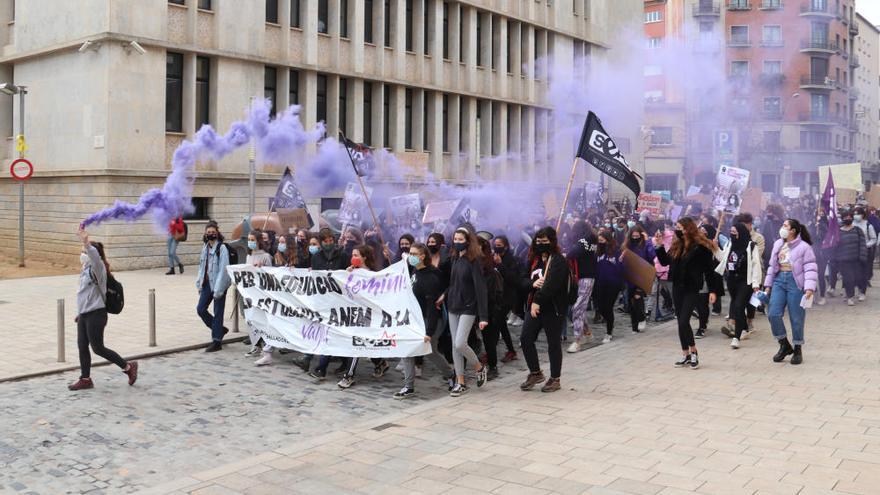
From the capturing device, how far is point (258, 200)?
1057 inches

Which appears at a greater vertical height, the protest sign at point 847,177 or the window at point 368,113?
the window at point 368,113

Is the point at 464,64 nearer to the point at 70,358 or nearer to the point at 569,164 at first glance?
the point at 569,164

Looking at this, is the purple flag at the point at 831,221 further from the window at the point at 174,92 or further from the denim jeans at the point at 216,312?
the window at the point at 174,92

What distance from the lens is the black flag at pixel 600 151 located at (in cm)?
1191

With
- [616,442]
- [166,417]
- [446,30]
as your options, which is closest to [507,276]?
[616,442]

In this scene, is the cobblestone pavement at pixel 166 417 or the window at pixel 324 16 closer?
the cobblestone pavement at pixel 166 417

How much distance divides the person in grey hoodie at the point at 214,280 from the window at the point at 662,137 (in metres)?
41.1

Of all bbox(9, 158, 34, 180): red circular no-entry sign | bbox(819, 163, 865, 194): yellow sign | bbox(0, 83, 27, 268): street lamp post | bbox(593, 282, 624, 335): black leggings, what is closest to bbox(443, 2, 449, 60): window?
bbox(0, 83, 27, 268): street lamp post

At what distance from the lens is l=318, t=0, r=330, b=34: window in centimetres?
2938

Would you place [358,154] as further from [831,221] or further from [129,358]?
[831,221]

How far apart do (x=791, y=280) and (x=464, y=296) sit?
4.27m

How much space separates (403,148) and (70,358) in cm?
2251

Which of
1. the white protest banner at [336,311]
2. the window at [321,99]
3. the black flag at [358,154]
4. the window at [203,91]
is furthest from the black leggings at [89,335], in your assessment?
the window at [321,99]

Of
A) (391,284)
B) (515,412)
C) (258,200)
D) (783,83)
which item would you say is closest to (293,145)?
(258,200)
